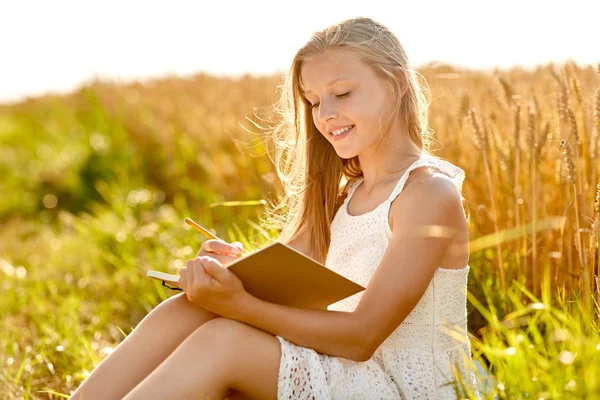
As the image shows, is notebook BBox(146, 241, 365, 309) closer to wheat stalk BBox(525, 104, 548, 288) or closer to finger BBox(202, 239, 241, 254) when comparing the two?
finger BBox(202, 239, 241, 254)

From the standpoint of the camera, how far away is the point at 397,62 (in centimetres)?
244

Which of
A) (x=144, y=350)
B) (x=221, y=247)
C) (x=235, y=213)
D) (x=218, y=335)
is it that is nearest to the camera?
(x=218, y=335)

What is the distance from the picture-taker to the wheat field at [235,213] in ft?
7.36

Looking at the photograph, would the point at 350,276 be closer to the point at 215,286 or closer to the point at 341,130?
the point at 341,130

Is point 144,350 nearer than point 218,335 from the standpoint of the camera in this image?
No

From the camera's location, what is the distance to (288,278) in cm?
203

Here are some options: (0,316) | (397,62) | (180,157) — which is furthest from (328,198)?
(180,157)

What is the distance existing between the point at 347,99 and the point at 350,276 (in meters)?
0.52

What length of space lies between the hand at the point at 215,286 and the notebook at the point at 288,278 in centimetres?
3

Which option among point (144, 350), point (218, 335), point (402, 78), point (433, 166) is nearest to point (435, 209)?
point (433, 166)

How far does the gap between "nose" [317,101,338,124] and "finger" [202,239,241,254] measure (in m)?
0.46

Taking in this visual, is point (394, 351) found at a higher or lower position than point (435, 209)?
lower

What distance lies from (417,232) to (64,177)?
18.9 ft

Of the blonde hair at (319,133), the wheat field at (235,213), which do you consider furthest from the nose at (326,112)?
the wheat field at (235,213)
